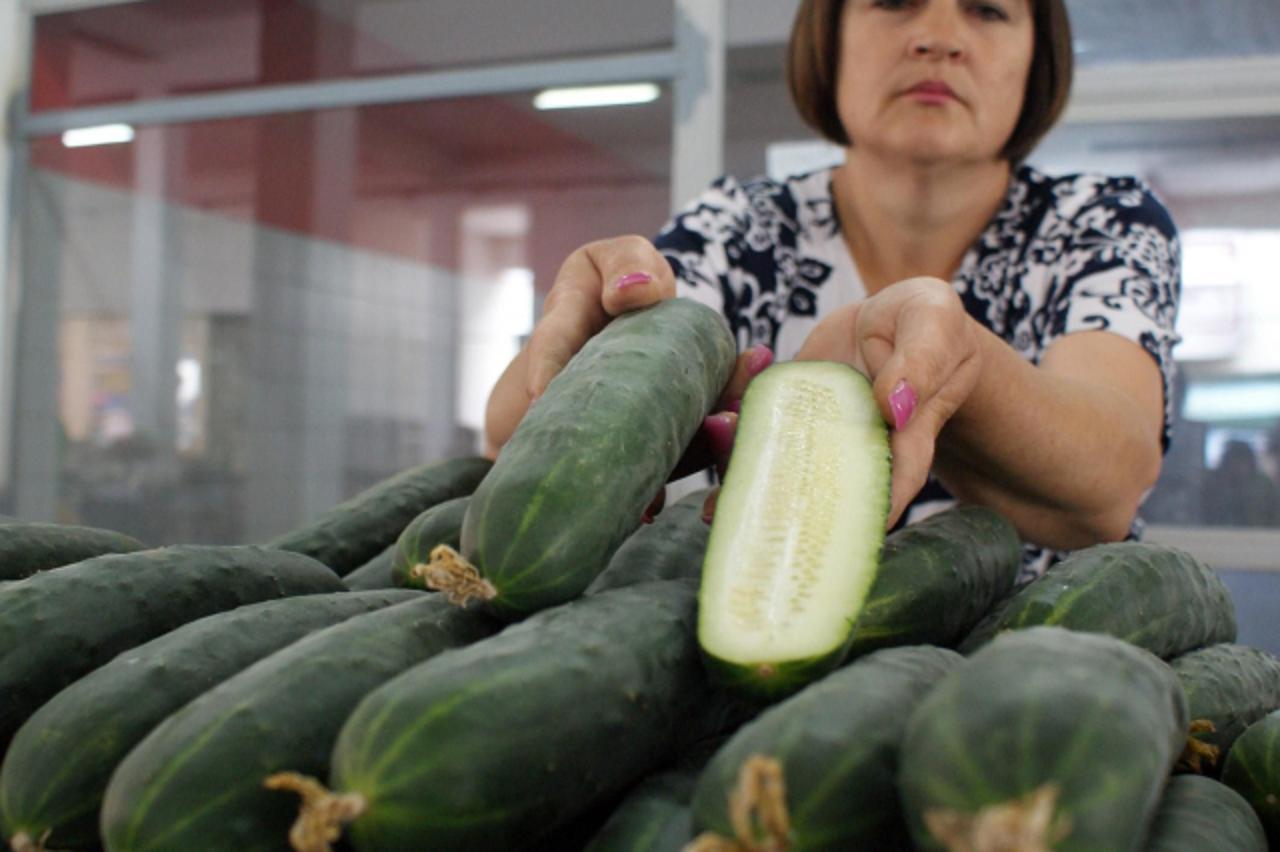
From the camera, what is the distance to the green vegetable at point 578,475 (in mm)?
689

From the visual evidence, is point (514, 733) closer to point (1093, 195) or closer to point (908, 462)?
point (908, 462)

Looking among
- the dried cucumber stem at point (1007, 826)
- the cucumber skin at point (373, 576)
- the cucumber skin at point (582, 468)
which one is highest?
the cucumber skin at point (582, 468)

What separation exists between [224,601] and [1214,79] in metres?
3.05

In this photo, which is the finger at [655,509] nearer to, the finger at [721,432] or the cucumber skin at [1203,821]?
the finger at [721,432]

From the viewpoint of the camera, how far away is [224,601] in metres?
0.87

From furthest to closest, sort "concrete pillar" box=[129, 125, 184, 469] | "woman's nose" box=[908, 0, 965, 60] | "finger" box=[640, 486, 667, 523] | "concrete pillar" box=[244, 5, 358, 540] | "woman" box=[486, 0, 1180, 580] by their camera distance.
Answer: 1. "concrete pillar" box=[129, 125, 184, 469]
2. "concrete pillar" box=[244, 5, 358, 540]
3. "woman's nose" box=[908, 0, 965, 60]
4. "woman" box=[486, 0, 1180, 580]
5. "finger" box=[640, 486, 667, 523]

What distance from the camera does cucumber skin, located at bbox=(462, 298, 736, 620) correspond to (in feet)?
2.26

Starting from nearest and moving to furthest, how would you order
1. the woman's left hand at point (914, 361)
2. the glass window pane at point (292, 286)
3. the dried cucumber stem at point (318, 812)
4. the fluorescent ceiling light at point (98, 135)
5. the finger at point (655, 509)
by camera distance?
the dried cucumber stem at point (318, 812)
the woman's left hand at point (914, 361)
the finger at point (655, 509)
the glass window pane at point (292, 286)
the fluorescent ceiling light at point (98, 135)

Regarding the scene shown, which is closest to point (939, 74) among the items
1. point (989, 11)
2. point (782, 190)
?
point (989, 11)

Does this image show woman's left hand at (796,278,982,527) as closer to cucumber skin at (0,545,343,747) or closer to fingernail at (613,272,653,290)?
fingernail at (613,272,653,290)

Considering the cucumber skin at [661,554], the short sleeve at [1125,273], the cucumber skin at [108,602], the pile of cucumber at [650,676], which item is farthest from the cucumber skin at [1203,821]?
the short sleeve at [1125,273]

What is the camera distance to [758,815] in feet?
1.63

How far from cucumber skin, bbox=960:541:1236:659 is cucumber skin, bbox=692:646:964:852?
0.24 metres

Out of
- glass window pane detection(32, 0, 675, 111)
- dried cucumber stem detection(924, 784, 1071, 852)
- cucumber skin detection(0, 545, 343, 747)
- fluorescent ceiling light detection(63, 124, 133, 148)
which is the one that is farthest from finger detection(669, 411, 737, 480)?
fluorescent ceiling light detection(63, 124, 133, 148)
